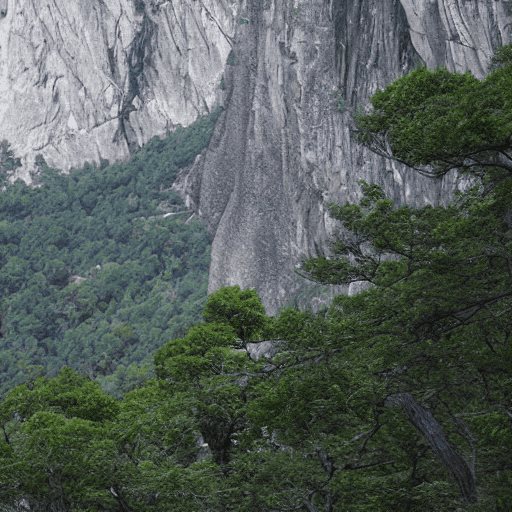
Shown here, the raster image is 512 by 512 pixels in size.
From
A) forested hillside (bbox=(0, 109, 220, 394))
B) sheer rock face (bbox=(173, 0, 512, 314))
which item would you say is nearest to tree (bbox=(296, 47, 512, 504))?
sheer rock face (bbox=(173, 0, 512, 314))

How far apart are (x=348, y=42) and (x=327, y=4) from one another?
5.85 metres

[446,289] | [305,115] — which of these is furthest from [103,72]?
[446,289]

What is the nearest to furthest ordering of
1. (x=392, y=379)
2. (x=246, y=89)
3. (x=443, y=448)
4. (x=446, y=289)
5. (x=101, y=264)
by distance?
(x=443, y=448), (x=392, y=379), (x=446, y=289), (x=246, y=89), (x=101, y=264)

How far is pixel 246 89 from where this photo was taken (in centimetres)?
6662

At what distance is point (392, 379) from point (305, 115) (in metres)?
41.1

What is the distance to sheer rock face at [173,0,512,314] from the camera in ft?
104

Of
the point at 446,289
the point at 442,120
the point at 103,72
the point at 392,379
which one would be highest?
the point at 103,72

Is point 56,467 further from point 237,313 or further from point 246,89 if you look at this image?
point 246,89

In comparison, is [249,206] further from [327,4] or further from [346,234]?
[346,234]

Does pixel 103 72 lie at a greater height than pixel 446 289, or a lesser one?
greater

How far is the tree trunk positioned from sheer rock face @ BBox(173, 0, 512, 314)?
20.8 meters

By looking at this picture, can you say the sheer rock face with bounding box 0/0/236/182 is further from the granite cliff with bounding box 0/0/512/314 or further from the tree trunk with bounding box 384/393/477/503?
the tree trunk with bounding box 384/393/477/503

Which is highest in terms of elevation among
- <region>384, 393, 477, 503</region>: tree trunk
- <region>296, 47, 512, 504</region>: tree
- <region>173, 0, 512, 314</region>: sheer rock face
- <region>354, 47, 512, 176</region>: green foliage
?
<region>173, 0, 512, 314</region>: sheer rock face

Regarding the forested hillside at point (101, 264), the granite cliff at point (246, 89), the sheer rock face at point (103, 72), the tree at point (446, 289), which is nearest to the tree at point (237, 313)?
the granite cliff at point (246, 89)
